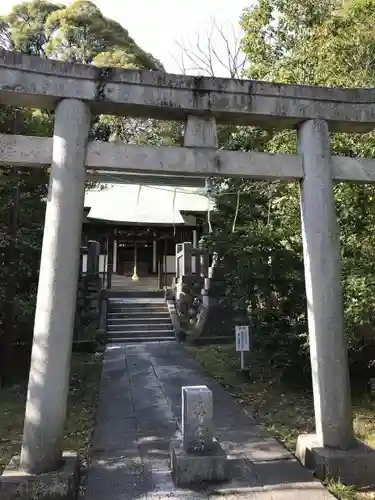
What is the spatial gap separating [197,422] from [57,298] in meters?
1.90

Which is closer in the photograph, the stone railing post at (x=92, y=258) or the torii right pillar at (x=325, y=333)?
the torii right pillar at (x=325, y=333)

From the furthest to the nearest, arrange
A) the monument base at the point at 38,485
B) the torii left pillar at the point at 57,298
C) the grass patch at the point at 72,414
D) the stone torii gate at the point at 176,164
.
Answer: the grass patch at the point at 72,414 < the stone torii gate at the point at 176,164 < the torii left pillar at the point at 57,298 < the monument base at the point at 38,485

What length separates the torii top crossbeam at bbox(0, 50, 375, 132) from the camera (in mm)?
4410

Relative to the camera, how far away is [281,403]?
715 cm

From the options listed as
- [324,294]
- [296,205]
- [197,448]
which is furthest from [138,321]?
[324,294]

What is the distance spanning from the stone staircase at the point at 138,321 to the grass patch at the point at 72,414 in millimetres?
4201

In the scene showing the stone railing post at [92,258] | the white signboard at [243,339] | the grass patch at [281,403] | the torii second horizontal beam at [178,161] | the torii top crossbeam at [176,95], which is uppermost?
the stone railing post at [92,258]

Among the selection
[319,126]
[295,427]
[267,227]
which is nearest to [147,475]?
[295,427]

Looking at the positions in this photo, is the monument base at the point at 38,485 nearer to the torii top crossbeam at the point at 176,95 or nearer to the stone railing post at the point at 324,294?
the stone railing post at the point at 324,294

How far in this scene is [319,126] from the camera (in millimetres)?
4938

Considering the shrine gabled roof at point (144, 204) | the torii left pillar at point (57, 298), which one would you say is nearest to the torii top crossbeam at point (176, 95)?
the torii left pillar at point (57, 298)

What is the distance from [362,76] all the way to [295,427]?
5564mm

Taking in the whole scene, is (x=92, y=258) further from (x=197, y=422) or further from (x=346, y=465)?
(x=346, y=465)

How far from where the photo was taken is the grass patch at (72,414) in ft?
17.9
